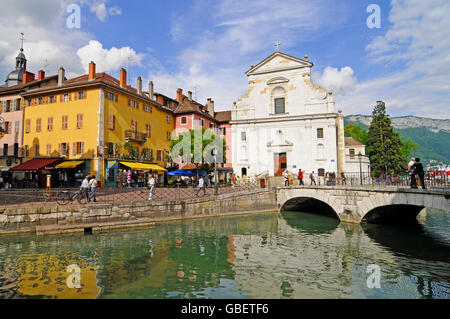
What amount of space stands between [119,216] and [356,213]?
15.2 m

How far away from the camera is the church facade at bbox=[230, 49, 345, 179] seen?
1240 inches

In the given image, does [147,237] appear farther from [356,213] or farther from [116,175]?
[116,175]

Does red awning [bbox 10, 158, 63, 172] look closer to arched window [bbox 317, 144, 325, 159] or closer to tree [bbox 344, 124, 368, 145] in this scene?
arched window [bbox 317, 144, 325, 159]

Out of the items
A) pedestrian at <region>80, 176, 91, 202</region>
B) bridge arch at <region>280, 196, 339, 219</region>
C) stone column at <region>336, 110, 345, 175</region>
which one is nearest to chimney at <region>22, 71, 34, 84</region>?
pedestrian at <region>80, 176, 91, 202</region>

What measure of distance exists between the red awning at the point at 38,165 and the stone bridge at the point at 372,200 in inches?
865

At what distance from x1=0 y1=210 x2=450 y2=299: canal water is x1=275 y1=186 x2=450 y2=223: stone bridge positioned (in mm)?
1912

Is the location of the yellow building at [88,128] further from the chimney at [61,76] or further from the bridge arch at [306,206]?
the bridge arch at [306,206]

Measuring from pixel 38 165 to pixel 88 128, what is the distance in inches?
240

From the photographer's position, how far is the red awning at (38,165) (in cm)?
2492

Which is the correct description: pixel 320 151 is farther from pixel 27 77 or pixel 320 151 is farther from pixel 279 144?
pixel 27 77

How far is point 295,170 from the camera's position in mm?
32281

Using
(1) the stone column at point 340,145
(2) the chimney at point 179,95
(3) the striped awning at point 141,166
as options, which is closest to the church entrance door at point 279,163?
(1) the stone column at point 340,145

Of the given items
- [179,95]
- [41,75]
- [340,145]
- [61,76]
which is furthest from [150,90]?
[340,145]

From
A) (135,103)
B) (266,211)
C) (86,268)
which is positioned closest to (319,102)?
(266,211)
